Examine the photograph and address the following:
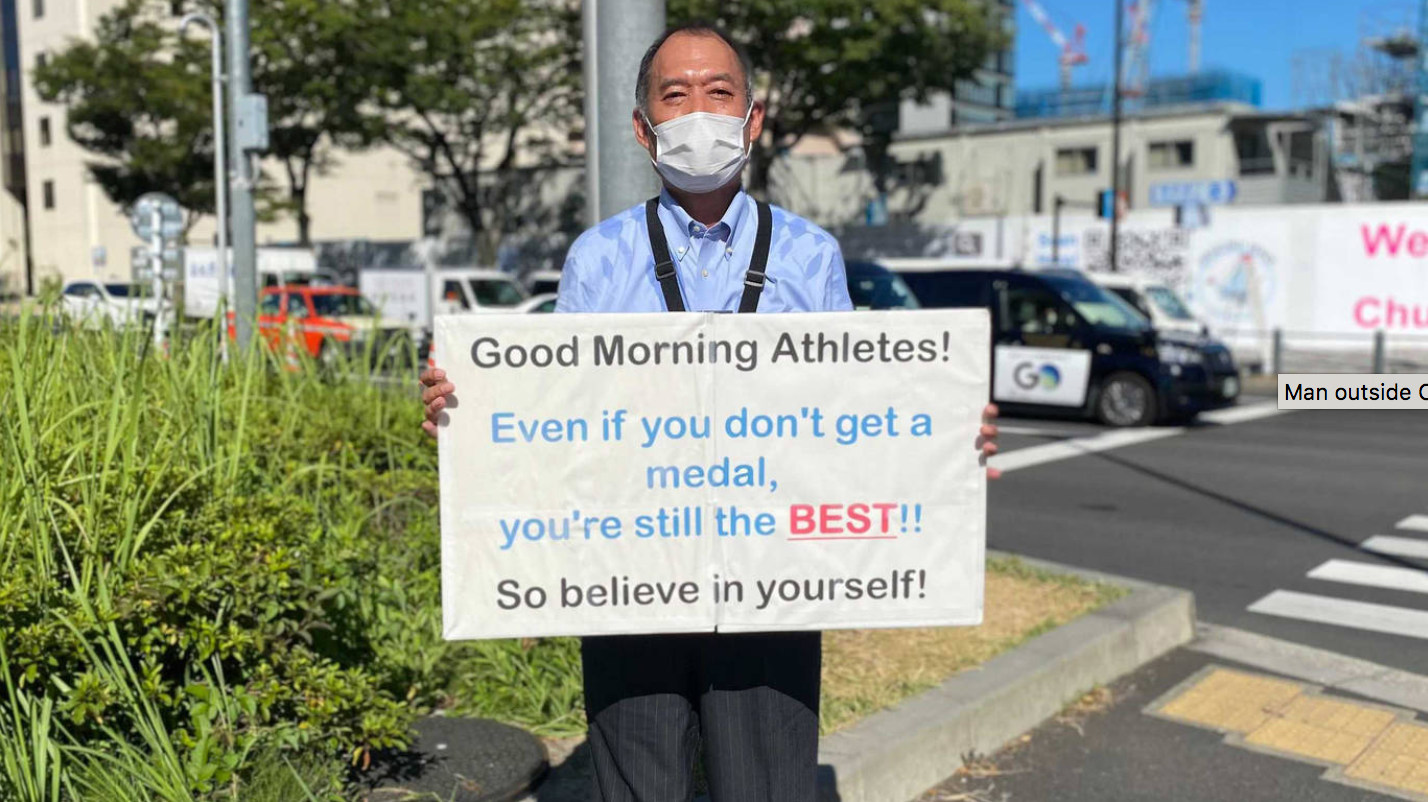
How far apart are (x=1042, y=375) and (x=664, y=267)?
13459mm

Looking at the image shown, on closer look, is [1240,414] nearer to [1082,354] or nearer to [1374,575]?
[1082,354]

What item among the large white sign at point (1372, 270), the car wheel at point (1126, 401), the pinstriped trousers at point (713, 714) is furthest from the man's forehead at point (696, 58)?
the large white sign at point (1372, 270)

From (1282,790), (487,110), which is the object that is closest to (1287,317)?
(487,110)

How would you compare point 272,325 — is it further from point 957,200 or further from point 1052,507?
point 957,200

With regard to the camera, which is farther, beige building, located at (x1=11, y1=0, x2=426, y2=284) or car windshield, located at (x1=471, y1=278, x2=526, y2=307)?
beige building, located at (x1=11, y1=0, x2=426, y2=284)

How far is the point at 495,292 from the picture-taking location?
974 inches

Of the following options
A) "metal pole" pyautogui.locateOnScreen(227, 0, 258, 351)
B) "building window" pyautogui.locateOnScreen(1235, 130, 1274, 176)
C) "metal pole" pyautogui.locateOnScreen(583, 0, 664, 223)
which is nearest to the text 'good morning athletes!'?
"metal pole" pyautogui.locateOnScreen(583, 0, 664, 223)

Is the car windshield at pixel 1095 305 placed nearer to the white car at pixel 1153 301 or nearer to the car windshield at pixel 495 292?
the white car at pixel 1153 301

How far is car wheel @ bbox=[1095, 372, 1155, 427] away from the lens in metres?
14.4

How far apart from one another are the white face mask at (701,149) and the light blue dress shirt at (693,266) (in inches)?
3.0

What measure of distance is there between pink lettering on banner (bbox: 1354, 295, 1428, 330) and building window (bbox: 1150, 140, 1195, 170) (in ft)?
59.5

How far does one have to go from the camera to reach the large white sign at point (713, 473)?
7.58ft

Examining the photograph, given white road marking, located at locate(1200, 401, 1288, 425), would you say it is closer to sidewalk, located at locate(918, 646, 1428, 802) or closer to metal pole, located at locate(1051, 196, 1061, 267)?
sidewalk, located at locate(918, 646, 1428, 802)

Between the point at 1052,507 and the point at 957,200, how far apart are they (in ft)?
117
